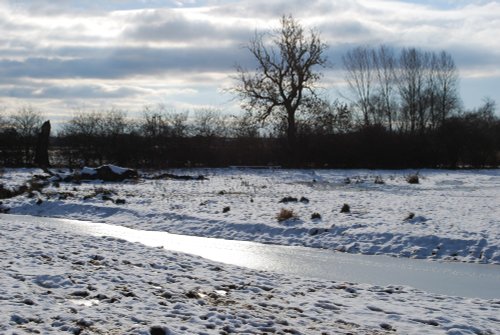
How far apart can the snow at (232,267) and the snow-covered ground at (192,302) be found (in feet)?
0.06

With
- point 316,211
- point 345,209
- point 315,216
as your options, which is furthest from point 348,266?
point 316,211

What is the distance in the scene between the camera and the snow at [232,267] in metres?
6.94

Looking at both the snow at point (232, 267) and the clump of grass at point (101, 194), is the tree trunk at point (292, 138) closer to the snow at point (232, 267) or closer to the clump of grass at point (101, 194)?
the snow at point (232, 267)

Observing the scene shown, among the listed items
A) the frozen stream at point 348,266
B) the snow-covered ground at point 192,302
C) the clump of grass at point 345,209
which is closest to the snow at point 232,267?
the snow-covered ground at point 192,302

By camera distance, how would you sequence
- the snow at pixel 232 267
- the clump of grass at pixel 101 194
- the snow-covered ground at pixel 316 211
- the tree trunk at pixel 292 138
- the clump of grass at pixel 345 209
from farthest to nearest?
the tree trunk at pixel 292 138 → the clump of grass at pixel 101 194 → the clump of grass at pixel 345 209 → the snow-covered ground at pixel 316 211 → the snow at pixel 232 267

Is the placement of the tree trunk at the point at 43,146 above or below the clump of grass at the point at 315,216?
above

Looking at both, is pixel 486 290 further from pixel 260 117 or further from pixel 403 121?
pixel 403 121

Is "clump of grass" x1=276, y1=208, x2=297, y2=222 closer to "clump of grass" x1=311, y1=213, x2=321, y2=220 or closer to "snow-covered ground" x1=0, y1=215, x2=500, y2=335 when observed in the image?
"clump of grass" x1=311, y1=213, x2=321, y2=220

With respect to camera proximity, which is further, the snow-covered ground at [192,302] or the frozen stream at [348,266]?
the frozen stream at [348,266]

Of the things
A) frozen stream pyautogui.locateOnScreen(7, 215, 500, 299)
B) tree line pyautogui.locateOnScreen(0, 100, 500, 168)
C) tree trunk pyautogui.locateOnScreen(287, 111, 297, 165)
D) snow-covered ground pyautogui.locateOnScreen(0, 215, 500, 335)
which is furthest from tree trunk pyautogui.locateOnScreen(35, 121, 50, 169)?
snow-covered ground pyautogui.locateOnScreen(0, 215, 500, 335)

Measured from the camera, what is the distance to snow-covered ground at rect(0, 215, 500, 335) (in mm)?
6617

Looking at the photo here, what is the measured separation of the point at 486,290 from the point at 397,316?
292 cm

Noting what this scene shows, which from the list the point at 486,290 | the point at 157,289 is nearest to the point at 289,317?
the point at 157,289

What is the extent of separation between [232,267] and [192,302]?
307 centimetres
